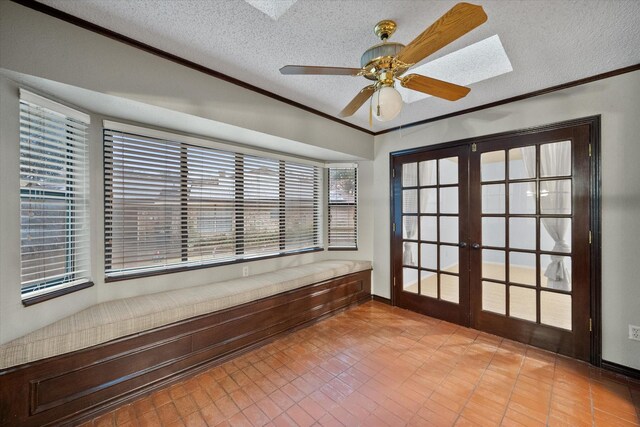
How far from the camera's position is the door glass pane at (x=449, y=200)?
3.13 meters

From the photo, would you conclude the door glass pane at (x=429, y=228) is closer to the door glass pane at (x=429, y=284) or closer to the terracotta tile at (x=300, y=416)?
the door glass pane at (x=429, y=284)

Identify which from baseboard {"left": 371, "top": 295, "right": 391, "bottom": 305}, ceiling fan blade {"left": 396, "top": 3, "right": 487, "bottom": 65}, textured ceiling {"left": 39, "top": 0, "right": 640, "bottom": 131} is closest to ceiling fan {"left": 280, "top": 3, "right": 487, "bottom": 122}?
ceiling fan blade {"left": 396, "top": 3, "right": 487, "bottom": 65}

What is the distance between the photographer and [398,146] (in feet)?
12.0

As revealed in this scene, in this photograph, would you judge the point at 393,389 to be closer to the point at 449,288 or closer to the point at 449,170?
the point at 449,288

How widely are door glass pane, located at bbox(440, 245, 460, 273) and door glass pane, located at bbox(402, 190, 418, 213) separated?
0.62 m

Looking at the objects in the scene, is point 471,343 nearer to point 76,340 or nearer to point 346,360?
point 346,360

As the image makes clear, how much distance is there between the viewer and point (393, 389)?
201 centimetres

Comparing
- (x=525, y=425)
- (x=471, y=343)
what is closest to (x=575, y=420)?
(x=525, y=425)

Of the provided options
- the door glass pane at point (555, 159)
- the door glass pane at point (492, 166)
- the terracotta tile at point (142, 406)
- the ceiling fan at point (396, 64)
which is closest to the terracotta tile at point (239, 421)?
the terracotta tile at point (142, 406)

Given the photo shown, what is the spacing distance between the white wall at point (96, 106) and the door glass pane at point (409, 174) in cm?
155

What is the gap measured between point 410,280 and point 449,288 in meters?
0.52

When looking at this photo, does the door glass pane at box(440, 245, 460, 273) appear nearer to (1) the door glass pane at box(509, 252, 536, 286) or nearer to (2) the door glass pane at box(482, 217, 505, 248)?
(2) the door glass pane at box(482, 217, 505, 248)

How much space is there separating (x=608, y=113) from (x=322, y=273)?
3151mm

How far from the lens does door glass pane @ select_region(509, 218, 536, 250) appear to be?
8.64 ft
